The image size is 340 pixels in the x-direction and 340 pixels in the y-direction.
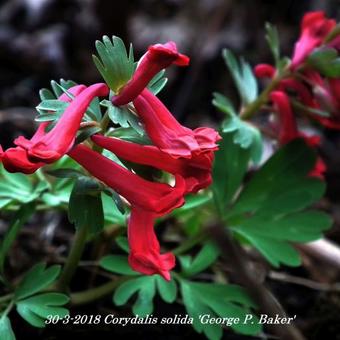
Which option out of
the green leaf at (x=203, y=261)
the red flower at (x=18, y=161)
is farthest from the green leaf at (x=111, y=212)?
the red flower at (x=18, y=161)

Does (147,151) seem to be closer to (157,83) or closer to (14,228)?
(157,83)

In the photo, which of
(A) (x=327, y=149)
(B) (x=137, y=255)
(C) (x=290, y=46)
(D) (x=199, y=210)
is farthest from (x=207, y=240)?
(C) (x=290, y=46)

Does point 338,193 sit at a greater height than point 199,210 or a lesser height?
lesser

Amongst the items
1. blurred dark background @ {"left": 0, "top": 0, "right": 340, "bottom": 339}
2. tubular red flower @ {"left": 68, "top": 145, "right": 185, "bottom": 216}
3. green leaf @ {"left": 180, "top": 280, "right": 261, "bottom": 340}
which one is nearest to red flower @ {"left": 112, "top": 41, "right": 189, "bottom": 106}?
tubular red flower @ {"left": 68, "top": 145, "right": 185, "bottom": 216}

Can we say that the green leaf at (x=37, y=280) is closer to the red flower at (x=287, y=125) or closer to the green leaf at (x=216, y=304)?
the green leaf at (x=216, y=304)

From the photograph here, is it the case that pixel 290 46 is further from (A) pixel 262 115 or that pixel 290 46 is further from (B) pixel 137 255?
(B) pixel 137 255

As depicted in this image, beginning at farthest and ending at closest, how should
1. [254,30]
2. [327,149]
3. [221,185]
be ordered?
[254,30]
[327,149]
[221,185]

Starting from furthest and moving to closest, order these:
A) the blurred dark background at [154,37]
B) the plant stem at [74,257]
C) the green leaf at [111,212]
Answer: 1. the blurred dark background at [154,37]
2. the green leaf at [111,212]
3. the plant stem at [74,257]
